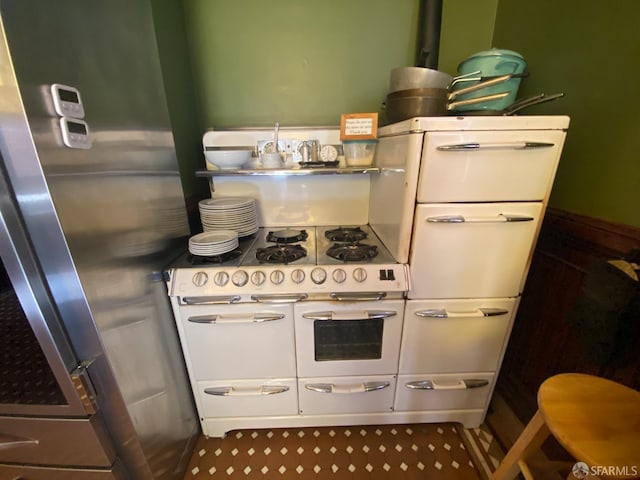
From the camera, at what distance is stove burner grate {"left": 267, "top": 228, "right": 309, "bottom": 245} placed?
4.23ft

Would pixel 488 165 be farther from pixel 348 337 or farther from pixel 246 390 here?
pixel 246 390

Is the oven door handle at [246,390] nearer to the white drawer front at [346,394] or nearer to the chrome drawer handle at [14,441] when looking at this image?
the white drawer front at [346,394]

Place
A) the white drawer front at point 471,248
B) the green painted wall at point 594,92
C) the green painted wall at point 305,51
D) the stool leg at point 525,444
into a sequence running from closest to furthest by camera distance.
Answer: the stool leg at point 525,444 → the green painted wall at point 594,92 → the white drawer front at point 471,248 → the green painted wall at point 305,51

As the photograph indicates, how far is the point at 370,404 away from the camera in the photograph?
1.22 meters

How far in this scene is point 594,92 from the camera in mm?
911

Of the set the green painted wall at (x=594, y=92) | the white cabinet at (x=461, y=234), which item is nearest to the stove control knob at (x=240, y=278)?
the white cabinet at (x=461, y=234)

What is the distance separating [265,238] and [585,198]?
1404 mm

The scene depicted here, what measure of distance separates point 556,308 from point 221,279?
1.43 meters

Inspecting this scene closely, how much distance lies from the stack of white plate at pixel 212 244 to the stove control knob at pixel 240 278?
5.7 inches

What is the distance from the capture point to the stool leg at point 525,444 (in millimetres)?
714

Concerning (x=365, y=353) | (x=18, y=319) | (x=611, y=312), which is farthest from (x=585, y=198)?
(x=18, y=319)

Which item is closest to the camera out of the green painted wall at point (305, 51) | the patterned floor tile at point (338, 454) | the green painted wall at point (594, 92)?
the green painted wall at point (594, 92)

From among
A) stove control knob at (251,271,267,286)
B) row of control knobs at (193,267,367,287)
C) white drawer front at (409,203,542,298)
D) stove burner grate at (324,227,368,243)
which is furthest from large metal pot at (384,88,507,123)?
stove control knob at (251,271,267,286)

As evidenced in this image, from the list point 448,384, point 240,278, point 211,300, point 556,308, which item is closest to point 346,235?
point 240,278
